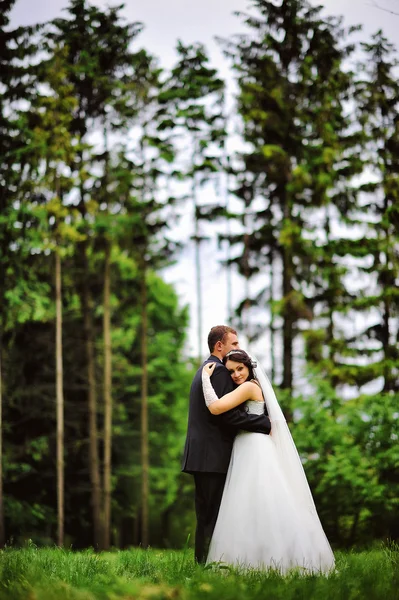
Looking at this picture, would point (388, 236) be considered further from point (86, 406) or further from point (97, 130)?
point (86, 406)

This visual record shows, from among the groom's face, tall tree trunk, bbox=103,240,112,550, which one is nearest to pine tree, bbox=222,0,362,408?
tall tree trunk, bbox=103,240,112,550

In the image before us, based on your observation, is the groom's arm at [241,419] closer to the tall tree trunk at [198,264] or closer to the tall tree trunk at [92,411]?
the tall tree trunk at [92,411]

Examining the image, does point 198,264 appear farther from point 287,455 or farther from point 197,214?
point 287,455

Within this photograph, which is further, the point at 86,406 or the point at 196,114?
the point at 86,406

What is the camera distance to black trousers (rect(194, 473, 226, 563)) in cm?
716

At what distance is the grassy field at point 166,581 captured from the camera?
187 inches

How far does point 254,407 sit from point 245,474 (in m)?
0.68

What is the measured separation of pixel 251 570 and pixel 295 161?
54.0ft

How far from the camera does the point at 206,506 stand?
7254mm

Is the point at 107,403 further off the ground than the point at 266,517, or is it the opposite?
the point at 107,403

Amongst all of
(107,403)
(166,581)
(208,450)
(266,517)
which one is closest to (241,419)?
(208,450)

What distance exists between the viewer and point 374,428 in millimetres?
15172

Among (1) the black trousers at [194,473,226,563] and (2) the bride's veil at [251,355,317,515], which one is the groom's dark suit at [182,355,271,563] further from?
(2) the bride's veil at [251,355,317,515]

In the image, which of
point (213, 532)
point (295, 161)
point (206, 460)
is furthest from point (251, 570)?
point (295, 161)
